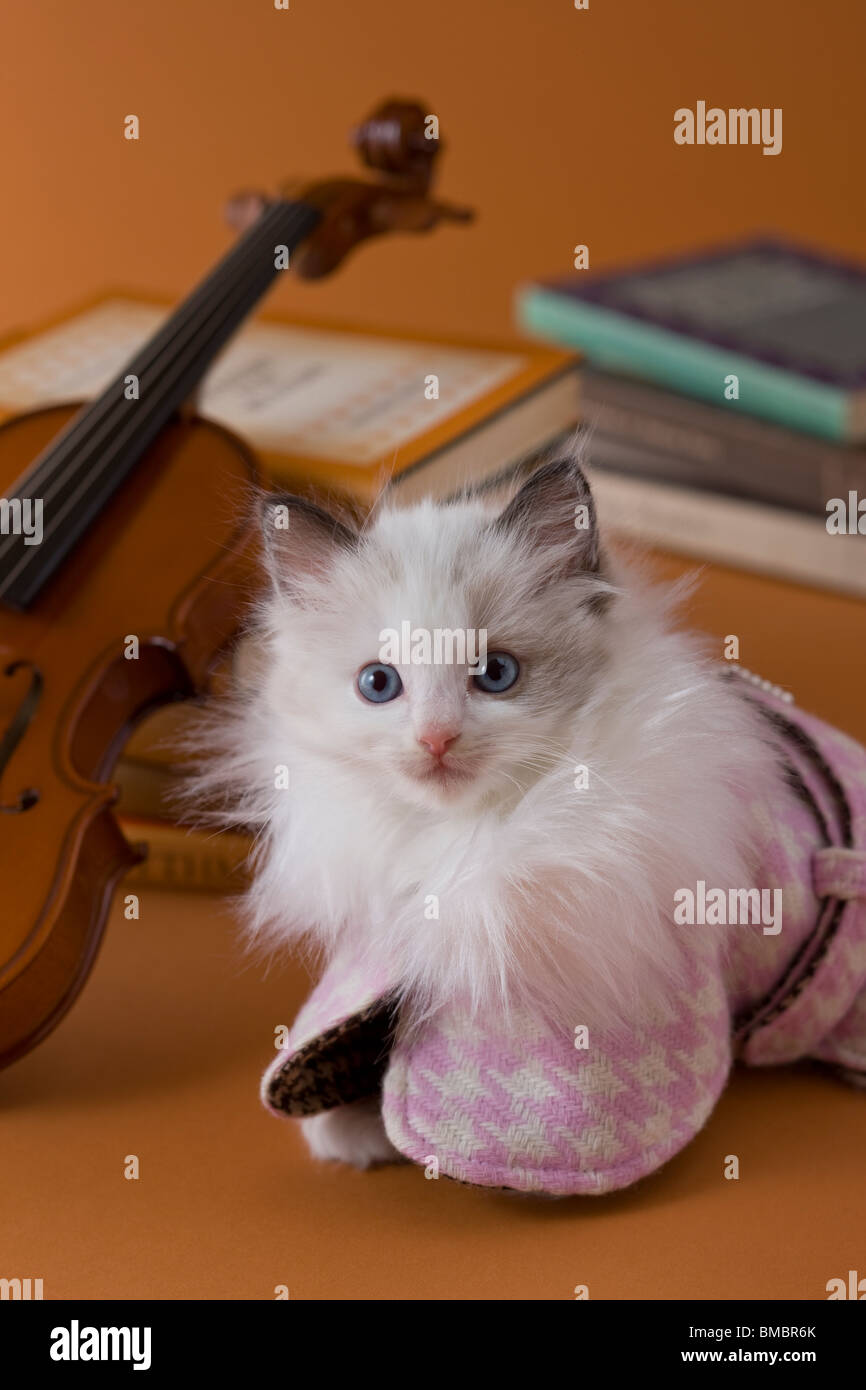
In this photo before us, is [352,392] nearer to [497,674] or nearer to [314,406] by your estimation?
[314,406]

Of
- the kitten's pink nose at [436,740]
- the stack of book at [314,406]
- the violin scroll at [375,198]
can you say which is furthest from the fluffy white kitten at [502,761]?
the violin scroll at [375,198]

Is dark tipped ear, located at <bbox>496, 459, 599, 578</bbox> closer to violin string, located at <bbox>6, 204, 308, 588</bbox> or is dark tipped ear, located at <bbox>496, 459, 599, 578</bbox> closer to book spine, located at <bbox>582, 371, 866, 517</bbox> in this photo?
violin string, located at <bbox>6, 204, 308, 588</bbox>

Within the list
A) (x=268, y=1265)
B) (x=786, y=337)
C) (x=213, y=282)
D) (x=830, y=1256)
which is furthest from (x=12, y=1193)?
(x=786, y=337)

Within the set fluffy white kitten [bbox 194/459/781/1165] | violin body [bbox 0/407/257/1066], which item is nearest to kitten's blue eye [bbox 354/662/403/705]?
fluffy white kitten [bbox 194/459/781/1165]

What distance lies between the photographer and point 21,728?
114cm

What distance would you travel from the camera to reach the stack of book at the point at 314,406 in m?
1.41

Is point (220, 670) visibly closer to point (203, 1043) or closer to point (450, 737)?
point (203, 1043)

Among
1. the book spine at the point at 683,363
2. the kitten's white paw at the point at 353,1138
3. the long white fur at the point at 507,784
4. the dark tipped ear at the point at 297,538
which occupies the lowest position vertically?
the kitten's white paw at the point at 353,1138

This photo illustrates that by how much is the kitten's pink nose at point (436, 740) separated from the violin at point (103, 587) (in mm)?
295

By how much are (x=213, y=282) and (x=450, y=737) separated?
2.65 ft

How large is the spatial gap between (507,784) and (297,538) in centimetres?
19

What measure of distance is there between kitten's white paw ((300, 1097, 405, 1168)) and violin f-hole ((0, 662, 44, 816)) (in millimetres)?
280

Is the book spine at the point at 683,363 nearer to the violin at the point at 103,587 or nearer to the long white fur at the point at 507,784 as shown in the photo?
the violin at the point at 103,587

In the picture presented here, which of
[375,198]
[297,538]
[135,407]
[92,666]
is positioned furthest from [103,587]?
[375,198]
